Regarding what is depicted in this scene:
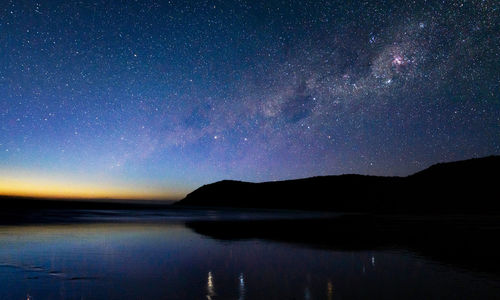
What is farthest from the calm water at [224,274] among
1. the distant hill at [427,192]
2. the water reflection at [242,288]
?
the distant hill at [427,192]

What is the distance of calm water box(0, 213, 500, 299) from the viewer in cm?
943

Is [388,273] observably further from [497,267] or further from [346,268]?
[497,267]

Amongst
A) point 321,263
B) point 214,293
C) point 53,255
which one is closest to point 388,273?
point 321,263

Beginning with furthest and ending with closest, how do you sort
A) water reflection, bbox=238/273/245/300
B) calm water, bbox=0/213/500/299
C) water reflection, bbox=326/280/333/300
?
1. calm water, bbox=0/213/500/299
2. water reflection, bbox=326/280/333/300
3. water reflection, bbox=238/273/245/300

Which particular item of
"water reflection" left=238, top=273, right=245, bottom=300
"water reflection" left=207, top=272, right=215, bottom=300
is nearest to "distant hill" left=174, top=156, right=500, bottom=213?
"water reflection" left=238, top=273, right=245, bottom=300

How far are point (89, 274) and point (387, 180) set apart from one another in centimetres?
17011

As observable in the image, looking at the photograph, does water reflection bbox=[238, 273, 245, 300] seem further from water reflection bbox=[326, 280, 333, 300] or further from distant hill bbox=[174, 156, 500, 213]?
distant hill bbox=[174, 156, 500, 213]

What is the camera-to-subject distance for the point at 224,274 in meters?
11.9

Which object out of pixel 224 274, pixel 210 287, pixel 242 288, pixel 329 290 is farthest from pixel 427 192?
pixel 210 287

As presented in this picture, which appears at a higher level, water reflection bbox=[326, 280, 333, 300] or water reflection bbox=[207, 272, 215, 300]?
water reflection bbox=[207, 272, 215, 300]

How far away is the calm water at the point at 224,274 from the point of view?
9430mm

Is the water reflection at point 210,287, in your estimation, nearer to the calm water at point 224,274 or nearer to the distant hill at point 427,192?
the calm water at point 224,274

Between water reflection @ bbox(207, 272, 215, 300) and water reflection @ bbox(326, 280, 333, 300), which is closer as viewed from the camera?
water reflection @ bbox(207, 272, 215, 300)

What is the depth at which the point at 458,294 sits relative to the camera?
375 inches
